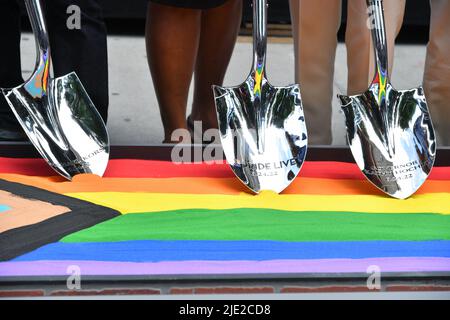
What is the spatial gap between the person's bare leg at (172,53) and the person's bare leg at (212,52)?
103mm

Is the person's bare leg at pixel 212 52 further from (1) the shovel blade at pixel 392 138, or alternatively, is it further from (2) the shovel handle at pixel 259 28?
(1) the shovel blade at pixel 392 138

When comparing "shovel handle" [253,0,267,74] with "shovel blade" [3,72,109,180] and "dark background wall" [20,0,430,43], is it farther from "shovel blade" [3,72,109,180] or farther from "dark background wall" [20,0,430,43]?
"dark background wall" [20,0,430,43]

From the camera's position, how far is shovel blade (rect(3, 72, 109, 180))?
77.4 inches

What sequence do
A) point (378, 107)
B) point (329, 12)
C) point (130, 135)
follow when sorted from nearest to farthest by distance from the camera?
point (378, 107) < point (329, 12) < point (130, 135)

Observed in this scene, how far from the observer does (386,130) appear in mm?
2010

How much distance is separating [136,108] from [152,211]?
1.27 metres

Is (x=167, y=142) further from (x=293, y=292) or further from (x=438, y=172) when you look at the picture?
(x=293, y=292)

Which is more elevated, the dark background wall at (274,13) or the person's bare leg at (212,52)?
the dark background wall at (274,13)

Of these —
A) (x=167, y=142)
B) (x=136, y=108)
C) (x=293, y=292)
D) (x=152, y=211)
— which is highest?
(x=136, y=108)

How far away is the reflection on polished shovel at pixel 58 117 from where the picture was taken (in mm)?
1968

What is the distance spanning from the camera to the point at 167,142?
225cm

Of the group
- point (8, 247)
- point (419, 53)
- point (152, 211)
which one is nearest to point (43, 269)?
point (8, 247)

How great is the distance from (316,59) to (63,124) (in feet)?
2.10

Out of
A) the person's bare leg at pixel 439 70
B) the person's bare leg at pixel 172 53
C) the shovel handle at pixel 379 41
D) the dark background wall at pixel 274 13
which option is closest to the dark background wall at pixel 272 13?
the dark background wall at pixel 274 13
